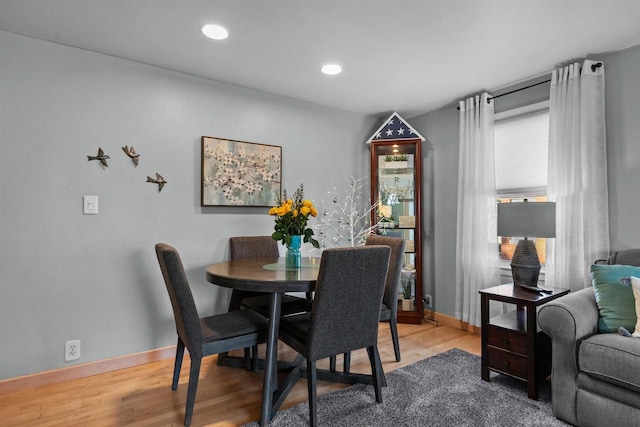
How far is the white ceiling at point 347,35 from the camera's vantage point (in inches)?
78.5

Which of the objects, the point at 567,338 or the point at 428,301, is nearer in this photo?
the point at 567,338

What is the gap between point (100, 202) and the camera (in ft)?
8.45

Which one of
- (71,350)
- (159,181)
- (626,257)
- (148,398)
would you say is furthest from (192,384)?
(626,257)

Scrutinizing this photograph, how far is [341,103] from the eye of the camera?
3.68 m

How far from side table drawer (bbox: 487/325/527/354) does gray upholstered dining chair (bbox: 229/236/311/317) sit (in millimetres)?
1312

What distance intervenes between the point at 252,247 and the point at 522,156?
8.49 feet

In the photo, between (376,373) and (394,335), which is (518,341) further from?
(376,373)

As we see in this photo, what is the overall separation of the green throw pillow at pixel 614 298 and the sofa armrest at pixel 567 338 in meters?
0.05

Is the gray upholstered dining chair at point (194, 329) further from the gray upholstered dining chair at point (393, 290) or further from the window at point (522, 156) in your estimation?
the window at point (522, 156)

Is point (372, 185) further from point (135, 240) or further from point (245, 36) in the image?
point (135, 240)

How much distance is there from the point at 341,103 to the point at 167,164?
6.13 feet

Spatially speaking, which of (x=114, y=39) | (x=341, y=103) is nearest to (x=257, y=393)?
(x=114, y=39)

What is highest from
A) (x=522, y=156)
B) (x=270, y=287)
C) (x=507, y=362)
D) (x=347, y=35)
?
(x=347, y=35)

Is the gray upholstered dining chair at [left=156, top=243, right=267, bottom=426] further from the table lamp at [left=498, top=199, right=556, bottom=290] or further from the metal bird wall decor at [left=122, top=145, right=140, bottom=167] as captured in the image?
the table lamp at [left=498, top=199, right=556, bottom=290]
